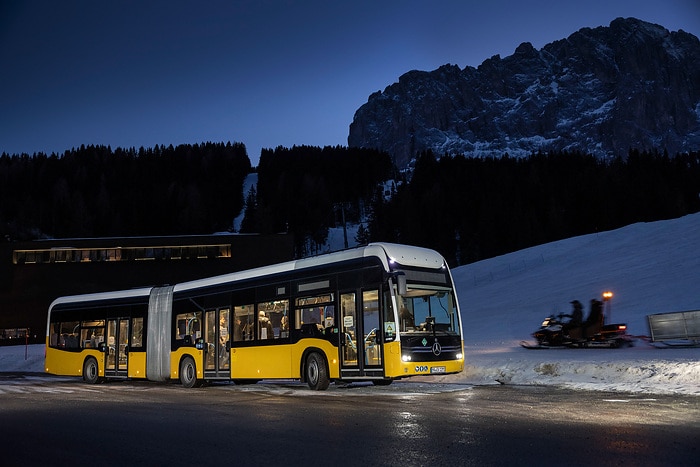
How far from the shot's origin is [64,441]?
8.09 m

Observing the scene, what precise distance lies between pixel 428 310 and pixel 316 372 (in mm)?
3096

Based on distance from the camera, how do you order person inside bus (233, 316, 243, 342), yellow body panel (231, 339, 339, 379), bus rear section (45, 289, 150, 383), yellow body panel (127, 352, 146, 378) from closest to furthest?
yellow body panel (231, 339, 339, 379) → person inside bus (233, 316, 243, 342) → yellow body panel (127, 352, 146, 378) → bus rear section (45, 289, 150, 383)

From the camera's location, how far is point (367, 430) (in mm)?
8383

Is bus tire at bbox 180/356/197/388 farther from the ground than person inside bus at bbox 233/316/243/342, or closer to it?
closer to it

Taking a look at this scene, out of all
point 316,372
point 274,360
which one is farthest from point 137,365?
point 316,372

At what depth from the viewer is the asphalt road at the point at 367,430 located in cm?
658

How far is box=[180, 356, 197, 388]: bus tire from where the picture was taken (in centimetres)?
1862

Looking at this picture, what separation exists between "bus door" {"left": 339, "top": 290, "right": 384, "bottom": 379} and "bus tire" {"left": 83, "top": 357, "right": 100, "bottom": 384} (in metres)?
11.7

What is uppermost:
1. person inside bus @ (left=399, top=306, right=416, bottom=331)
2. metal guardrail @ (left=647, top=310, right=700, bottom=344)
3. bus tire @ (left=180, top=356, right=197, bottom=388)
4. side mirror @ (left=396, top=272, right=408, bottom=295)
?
side mirror @ (left=396, top=272, right=408, bottom=295)

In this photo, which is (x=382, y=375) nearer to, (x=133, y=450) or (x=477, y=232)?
(x=133, y=450)

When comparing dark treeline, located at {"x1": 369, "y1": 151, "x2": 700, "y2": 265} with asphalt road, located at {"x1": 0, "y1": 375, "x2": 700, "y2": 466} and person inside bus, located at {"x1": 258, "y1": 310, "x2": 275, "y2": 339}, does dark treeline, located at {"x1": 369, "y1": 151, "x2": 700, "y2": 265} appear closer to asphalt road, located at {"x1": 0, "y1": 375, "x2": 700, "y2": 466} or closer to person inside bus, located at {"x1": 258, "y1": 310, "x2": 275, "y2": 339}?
person inside bus, located at {"x1": 258, "y1": 310, "x2": 275, "y2": 339}

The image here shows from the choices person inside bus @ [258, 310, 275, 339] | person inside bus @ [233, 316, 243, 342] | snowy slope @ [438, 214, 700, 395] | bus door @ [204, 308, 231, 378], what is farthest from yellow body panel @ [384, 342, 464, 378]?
bus door @ [204, 308, 231, 378]

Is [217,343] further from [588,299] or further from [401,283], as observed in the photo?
Result: [588,299]

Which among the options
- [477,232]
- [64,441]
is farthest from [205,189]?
[64,441]
